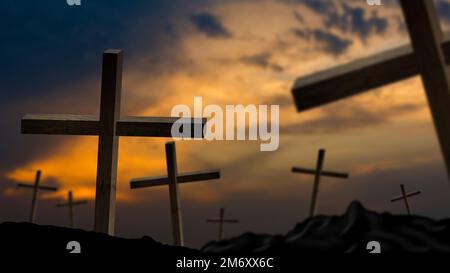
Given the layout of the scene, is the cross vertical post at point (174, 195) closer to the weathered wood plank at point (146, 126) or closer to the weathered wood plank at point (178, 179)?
the weathered wood plank at point (178, 179)

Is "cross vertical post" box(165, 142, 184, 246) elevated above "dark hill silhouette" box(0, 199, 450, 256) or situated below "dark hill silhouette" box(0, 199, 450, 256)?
above

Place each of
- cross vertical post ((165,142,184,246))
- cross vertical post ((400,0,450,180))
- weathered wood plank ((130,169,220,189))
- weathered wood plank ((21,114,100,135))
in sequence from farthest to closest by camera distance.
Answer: weathered wood plank ((130,169,220,189))
cross vertical post ((165,142,184,246))
weathered wood plank ((21,114,100,135))
cross vertical post ((400,0,450,180))

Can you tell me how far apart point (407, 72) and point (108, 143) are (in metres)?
5.18

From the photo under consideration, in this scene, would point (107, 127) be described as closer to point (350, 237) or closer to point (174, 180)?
point (174, 180)

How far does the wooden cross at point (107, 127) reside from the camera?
860 centimetres

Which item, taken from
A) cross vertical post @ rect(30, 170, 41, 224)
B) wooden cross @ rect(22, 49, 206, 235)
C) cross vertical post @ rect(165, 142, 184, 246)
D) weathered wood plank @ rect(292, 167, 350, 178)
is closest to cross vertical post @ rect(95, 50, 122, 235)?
wooden cross @ rect(22, 49, 206, 235)

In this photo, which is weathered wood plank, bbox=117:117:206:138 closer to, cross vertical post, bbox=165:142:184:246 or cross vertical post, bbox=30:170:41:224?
cross vertical post, bbox=165:142:184:246

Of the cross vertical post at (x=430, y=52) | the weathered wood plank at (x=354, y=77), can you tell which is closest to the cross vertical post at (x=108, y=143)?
the weathered wood plank at (x=354, y=77)

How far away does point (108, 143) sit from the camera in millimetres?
8766

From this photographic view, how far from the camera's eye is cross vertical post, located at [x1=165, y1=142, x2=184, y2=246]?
12648 mm

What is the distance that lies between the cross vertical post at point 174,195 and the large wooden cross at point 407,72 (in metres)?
8.25

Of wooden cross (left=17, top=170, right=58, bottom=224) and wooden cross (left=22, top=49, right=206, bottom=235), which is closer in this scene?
wooden cross (left=22, top=49, right=206, bottom=235)
